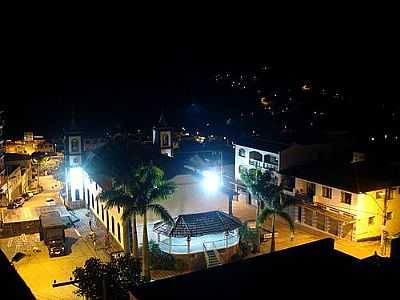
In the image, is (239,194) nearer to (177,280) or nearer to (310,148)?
(310,148)

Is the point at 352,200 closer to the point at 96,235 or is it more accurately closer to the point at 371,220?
the point at 371,220

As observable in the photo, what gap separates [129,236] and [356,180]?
51.5ft

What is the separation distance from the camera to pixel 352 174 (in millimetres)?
32906

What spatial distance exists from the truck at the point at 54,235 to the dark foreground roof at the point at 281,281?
16.7 meters

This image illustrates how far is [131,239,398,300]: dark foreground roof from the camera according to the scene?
13234mm

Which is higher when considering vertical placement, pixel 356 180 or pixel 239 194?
pixel 356 180

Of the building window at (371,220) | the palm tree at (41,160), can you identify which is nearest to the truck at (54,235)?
the building window at (371,220)

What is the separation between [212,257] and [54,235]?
A: 10.4 metres

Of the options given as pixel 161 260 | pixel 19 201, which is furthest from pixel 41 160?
pixel 161 260

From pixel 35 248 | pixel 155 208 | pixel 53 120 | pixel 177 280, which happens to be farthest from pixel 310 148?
pixel 53 120

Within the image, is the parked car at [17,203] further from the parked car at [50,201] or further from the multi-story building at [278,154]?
A: the multi-story building at [278,154]

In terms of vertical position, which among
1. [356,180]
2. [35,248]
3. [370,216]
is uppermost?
[356,180]

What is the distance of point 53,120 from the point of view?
88.2 metres

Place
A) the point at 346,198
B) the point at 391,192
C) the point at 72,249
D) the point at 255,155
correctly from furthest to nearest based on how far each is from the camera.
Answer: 1. the point at 255,155
2. the point at 391,192
3. the point at 346,198
4. the point at 72,249
